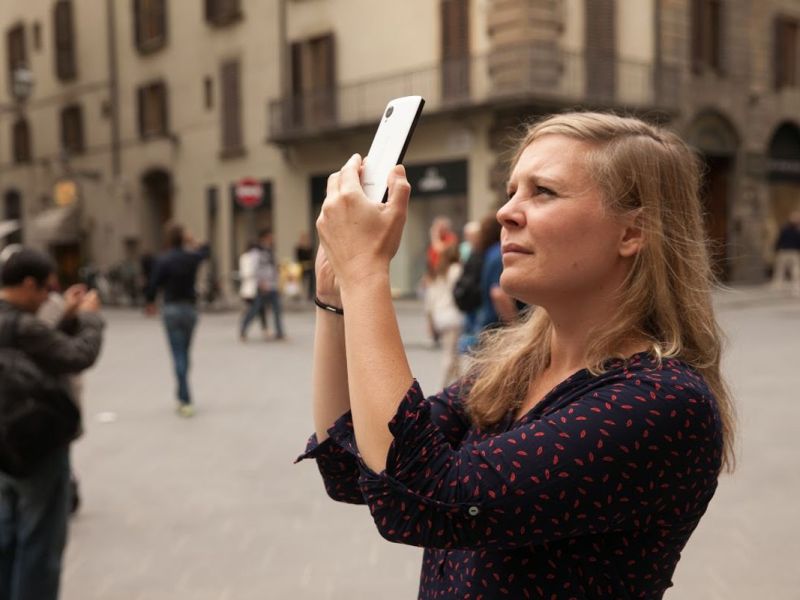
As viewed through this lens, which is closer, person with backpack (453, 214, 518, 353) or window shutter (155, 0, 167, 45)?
person with backpack (453, 214, 518, 353)

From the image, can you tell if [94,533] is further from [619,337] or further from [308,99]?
[308,99]

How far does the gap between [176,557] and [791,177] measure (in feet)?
79.4

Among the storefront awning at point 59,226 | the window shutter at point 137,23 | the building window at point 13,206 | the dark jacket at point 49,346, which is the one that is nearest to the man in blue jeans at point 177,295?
the dark jacket at point 49,346

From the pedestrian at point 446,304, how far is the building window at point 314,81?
574 inches

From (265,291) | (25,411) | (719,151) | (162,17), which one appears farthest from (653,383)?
(162,17)

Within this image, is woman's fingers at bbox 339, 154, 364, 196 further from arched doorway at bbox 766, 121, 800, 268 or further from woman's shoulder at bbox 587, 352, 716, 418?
arched doorway at bbox 766, 121, 800, 268

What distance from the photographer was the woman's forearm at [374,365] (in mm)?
1251

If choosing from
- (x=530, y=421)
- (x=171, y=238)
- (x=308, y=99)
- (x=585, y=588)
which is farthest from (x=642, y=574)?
(x=308, y=99)

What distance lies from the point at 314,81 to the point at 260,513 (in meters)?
20.0

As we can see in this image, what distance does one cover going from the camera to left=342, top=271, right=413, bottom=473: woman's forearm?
1.25 metres

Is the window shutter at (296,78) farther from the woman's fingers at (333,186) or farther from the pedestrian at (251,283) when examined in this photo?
the woman's fingers at (333,186)

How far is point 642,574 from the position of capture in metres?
1.35

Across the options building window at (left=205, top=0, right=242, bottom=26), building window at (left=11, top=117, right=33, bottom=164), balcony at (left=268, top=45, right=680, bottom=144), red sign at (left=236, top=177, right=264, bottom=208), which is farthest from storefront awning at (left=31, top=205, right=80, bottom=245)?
red sign at (left=236, top=177, right=264, bottom=208)

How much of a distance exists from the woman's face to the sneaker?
7.11 meters
